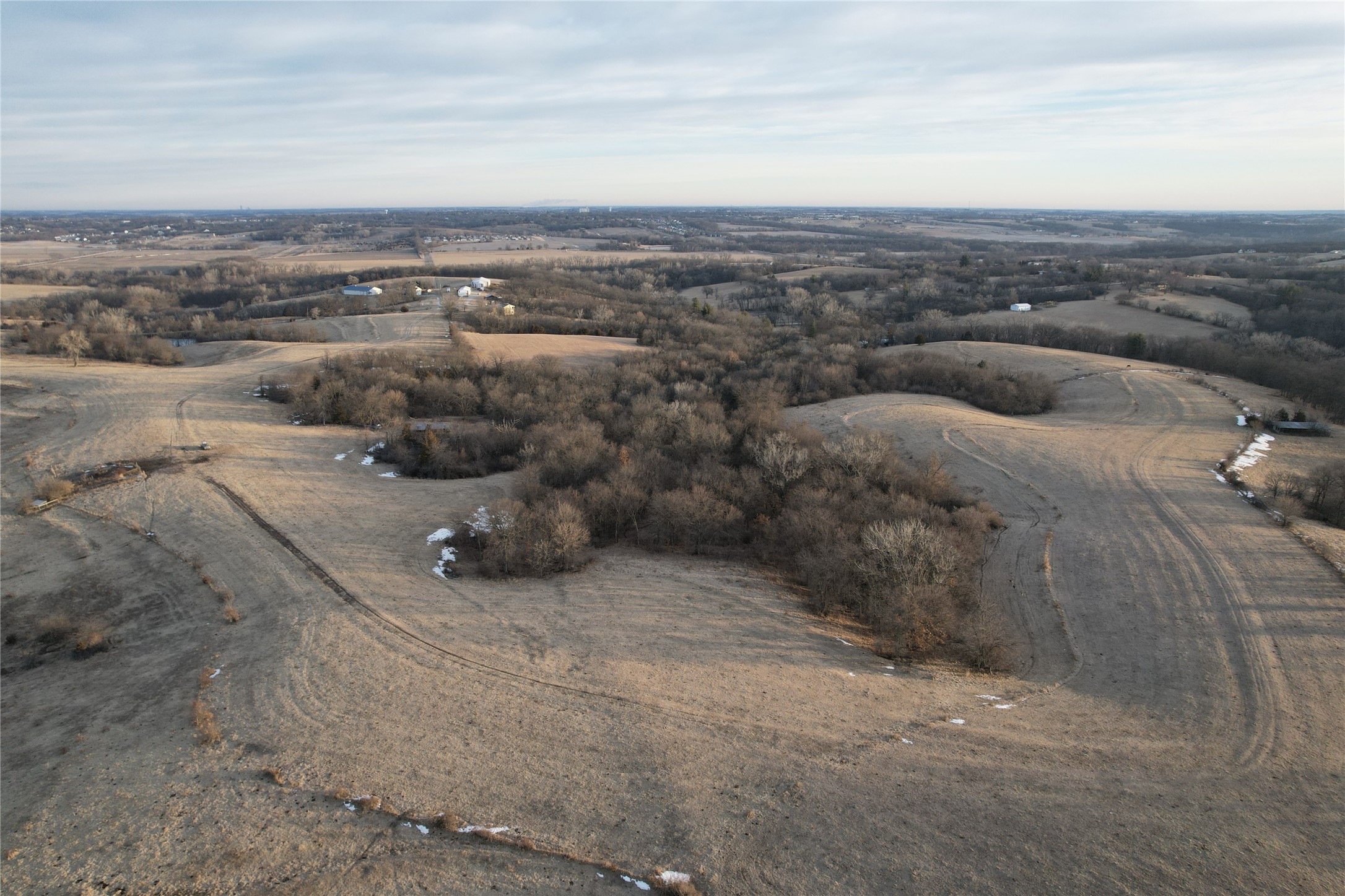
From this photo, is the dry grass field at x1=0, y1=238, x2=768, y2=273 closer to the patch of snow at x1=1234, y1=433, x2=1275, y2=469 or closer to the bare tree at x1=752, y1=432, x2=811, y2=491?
the bare tree at x1=752, y1=432, x2=811, y2=491

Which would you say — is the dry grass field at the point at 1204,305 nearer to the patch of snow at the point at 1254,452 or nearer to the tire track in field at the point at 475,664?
the patch of snow at the point at 1254,452

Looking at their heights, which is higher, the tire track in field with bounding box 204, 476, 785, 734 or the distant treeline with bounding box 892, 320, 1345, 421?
the distant treeline with bounding box 892, 320, 1345, 421

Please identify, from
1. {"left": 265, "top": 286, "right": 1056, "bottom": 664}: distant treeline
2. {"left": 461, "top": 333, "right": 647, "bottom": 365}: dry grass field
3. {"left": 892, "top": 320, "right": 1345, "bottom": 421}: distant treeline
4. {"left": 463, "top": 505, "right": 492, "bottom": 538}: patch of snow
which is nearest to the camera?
{"left": 265, "top": 286, "right": 1056, "bottom": 664}: distant treeline

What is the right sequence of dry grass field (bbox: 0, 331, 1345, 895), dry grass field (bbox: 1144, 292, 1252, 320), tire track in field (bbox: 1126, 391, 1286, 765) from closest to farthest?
dry grass field (bbox: 0, 331, 1345, 895) → tire track in field (bbox: 1126, 391, 1286, 765) → dry grass field (bbox: 1144, 292, 1252, 320)

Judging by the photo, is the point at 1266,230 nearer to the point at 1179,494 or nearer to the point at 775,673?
the point at 1179,494

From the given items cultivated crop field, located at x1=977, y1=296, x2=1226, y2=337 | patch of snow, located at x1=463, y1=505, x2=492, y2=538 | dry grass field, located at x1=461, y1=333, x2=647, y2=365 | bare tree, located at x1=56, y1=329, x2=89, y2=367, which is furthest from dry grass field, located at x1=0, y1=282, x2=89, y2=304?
cultivated crop field, located at x1=977, y1=296, x2=1226, y2=337

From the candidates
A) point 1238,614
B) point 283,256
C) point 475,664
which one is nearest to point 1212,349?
point 1238,614

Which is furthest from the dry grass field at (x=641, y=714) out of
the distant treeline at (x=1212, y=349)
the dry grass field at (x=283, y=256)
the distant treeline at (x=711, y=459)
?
the dry grass field at (x=283, y=256)

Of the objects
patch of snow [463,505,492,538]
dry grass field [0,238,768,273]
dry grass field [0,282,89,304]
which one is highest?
dry grass field [0,238,768,273]

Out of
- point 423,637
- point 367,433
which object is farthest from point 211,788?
point 367,433

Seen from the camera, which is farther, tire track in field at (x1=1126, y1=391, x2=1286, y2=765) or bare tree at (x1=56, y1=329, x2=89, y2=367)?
bare tree at (x1=56, y1=329, x2=89, y2=367)
